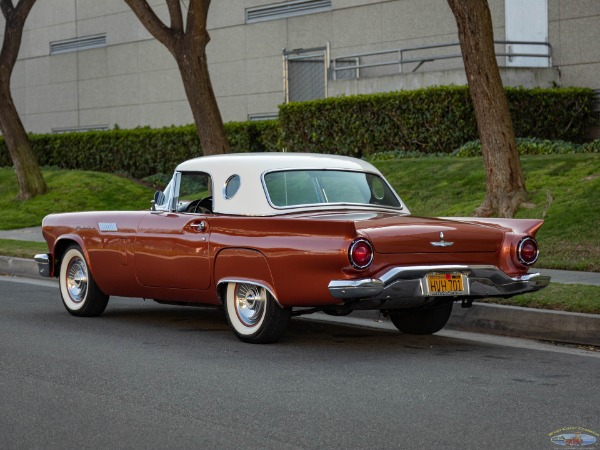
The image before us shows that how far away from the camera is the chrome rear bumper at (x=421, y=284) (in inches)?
337

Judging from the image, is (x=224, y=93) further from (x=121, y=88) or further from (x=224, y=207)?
(x=224, y=207)

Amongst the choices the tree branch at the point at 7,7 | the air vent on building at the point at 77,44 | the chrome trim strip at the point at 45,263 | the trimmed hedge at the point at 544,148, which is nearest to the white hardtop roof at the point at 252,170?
the chrome trim strip at the point at 45,263

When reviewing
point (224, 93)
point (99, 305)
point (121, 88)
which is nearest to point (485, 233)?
point (99, 305)

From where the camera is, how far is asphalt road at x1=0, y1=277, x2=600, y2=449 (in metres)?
6.25

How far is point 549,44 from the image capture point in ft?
84.5

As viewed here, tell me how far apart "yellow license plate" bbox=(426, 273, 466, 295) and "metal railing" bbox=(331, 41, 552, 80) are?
52.1 feet

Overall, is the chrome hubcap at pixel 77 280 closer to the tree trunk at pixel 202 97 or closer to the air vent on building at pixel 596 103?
the tree trunk at pixel 202 97

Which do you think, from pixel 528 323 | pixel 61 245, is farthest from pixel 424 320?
pixel 61 245

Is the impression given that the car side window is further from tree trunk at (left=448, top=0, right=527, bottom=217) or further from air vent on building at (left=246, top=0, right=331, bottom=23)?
air vent on building at (left=246, top=0, right=331, bottom=23)

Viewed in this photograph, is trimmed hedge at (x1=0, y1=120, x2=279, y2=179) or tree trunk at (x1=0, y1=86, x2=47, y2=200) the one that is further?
trimmed hedge at (x1=0, y1=120, x2=279, y2=179)

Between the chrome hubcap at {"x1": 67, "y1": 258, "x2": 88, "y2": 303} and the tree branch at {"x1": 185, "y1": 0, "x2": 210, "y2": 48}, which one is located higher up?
the tree branch at {"x1": 185, "y1": 0, "x2": 210, "y2": 48}

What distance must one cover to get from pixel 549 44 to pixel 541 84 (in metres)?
1.34

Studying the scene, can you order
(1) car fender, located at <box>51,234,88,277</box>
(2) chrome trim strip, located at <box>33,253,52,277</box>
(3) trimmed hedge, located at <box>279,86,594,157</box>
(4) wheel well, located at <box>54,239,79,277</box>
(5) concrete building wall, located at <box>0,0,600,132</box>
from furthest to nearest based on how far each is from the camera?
1. (5) concrete building wall, located at <box>0,0,600,132</box>
2. (3) trimmed hedge, located at <box>279,86,594,157</box>
3. (2) chrome trim strip, located at <box>33,253,52,277</box>
4. (4) wheel well, located at <box>54,239,79,277</box>
5. (1) car fender, located at <box>51,234,88,277</box>

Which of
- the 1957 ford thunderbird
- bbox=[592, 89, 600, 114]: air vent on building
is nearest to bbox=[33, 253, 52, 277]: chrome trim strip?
the 1957 ford thunderbird
